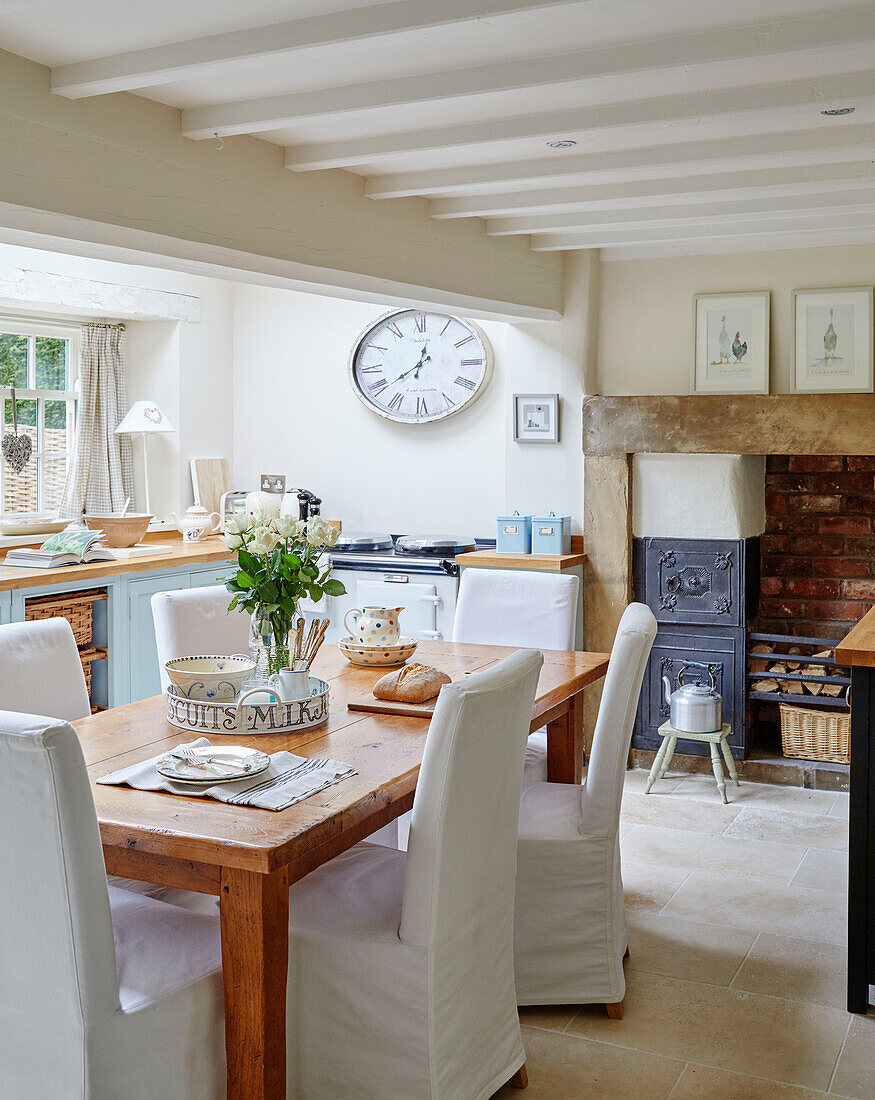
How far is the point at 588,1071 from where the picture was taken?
8.11 feet

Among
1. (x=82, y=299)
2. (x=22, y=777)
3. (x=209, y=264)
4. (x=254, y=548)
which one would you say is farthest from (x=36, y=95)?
(x=82, y=299)

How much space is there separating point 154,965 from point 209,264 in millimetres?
2053

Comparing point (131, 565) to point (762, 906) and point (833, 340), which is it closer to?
point (762, 906)

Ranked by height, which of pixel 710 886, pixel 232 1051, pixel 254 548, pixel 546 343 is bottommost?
pixel 710 886

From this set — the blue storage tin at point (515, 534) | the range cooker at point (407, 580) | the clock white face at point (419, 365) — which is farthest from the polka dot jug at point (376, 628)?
the clock white face at point (419, 365)

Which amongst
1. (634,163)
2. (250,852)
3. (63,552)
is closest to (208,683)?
(250,852)

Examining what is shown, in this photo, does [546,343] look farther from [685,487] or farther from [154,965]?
[154,965]

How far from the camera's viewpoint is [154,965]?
1937mm

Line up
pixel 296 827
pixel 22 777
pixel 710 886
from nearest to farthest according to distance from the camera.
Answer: pixel 22 777
pixel 296 827
pixel 710 886

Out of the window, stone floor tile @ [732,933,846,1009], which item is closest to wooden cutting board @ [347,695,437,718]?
stone floor tile @ [732,933,846,1009]

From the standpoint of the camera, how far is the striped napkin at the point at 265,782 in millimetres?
2014

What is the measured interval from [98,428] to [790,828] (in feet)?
12.6

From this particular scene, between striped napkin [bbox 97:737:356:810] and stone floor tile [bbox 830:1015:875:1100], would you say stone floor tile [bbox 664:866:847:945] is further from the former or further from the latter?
striped napkin [bbox 97:737:356:810]

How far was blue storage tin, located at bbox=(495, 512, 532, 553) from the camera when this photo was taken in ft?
16.1
